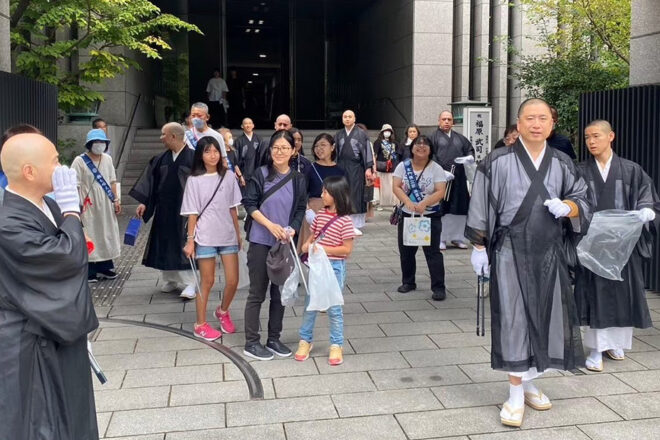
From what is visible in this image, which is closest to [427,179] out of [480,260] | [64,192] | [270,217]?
[270,217]

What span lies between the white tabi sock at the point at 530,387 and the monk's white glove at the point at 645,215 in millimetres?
1586

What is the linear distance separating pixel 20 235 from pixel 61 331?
1.32ft

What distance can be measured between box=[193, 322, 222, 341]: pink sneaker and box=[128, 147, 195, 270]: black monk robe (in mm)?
1317

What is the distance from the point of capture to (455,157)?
30.7ft

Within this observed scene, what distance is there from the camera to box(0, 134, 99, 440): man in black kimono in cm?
255

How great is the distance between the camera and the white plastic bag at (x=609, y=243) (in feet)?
16.3

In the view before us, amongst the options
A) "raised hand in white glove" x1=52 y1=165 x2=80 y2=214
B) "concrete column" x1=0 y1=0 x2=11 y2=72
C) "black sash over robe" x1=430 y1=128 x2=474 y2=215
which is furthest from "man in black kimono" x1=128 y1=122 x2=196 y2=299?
"raised hand in white glove" x1=52 y1=165 x2=80 y2=214

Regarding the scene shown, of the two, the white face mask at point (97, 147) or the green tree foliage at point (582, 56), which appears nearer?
the white face mask at point (97, 147)

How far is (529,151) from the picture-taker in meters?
4.12

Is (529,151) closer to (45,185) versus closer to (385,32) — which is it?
(45,185)

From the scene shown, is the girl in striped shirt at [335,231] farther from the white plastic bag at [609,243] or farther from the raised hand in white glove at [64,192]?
the raised hand in white glove at [64,192]

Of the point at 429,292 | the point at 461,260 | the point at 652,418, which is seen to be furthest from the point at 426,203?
the point at 652,418

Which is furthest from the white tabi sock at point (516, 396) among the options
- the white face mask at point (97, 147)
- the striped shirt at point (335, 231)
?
the white face mask at point (97, 147)

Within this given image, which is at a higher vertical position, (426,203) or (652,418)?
(426,203)
